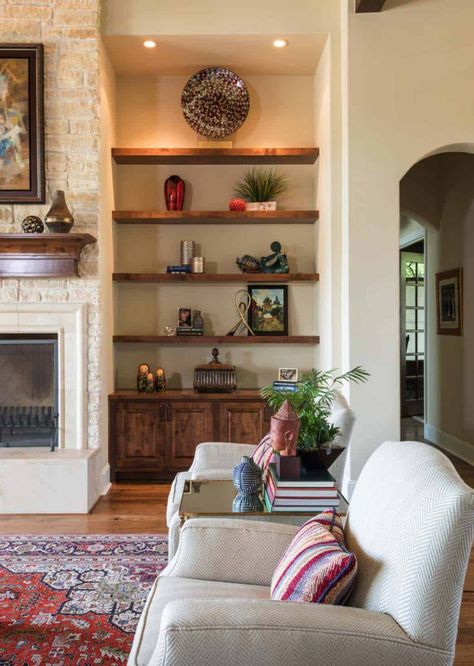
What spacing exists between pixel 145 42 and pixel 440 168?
318 centimetres

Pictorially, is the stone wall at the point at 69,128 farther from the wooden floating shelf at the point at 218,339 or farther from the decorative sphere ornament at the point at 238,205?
the decorative sphere ornament at the point at 238,205

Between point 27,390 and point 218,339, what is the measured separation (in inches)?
59.8

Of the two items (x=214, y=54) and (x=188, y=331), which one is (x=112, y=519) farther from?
(x=214, y=54)

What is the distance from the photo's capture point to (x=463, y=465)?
5.44m

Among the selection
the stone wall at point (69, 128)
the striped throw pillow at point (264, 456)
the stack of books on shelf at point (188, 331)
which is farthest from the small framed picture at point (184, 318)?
the striped throw pillow at point (264, 456)

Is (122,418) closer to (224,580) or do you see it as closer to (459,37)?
(224,580)

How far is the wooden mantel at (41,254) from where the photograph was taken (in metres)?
4.16

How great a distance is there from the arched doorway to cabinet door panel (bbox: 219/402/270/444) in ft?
6.74

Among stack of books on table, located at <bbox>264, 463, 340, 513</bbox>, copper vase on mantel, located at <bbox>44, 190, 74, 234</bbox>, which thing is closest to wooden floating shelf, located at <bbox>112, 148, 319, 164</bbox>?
copper vase on mantel, located at <bbox>44, 190, 74, 234</bbox>

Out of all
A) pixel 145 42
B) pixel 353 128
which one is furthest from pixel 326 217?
pixel 145 42

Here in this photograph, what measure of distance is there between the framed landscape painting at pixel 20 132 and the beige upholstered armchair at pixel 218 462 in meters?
2.23

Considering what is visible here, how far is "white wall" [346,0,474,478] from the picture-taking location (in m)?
4.25

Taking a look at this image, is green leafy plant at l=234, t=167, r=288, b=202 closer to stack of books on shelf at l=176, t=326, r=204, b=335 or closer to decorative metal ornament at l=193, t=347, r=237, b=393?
stack of books on shelf at l=176, t=326, r=204, b=335

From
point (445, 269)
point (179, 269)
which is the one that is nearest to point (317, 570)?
point (179, 269)
